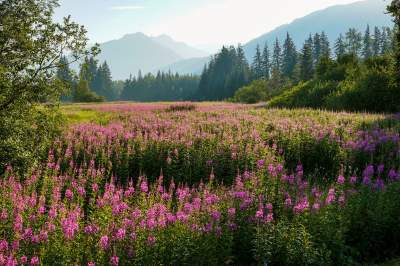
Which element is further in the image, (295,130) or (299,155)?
(295,130)

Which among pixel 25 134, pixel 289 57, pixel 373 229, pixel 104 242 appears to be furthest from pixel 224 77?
pixel 104 242

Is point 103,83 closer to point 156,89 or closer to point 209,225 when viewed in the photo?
point 156,89

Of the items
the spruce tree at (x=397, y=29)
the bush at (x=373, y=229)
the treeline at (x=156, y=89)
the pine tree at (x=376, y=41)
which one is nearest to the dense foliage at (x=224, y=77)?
the treeline at (x=156, y=89)

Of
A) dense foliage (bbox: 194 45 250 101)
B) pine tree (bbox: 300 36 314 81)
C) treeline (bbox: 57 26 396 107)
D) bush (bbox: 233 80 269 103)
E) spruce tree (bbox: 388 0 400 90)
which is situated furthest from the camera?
dense foliage (bbox: 194 45 250 101)

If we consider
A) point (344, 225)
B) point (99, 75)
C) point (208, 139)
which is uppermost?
point (99, 75)

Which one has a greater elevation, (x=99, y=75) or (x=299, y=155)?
(x=99, y=75)

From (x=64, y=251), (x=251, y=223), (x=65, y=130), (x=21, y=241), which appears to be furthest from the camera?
(x=65, y=130)

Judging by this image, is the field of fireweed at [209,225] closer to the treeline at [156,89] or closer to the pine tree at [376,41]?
the pine tree at [376,41]

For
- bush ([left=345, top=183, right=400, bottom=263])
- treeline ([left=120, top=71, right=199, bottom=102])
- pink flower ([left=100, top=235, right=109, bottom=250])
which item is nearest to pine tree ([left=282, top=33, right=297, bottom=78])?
treeline ([left=120, top=71, right=199, bottom=102])

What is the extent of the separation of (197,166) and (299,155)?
373 centimetres

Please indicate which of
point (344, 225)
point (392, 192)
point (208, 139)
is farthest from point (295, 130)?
point (344, 225)

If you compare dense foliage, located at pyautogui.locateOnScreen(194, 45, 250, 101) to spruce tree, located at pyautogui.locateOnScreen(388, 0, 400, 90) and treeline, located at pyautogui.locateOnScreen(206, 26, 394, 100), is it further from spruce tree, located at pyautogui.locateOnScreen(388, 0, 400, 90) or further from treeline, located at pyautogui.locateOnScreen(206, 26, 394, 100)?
spruce tree, located at pyautogui.locateOnScreen(388, 0, 400, 90)

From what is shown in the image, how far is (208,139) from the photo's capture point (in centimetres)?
1441

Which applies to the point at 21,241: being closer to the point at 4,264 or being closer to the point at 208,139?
the point at 4,264
